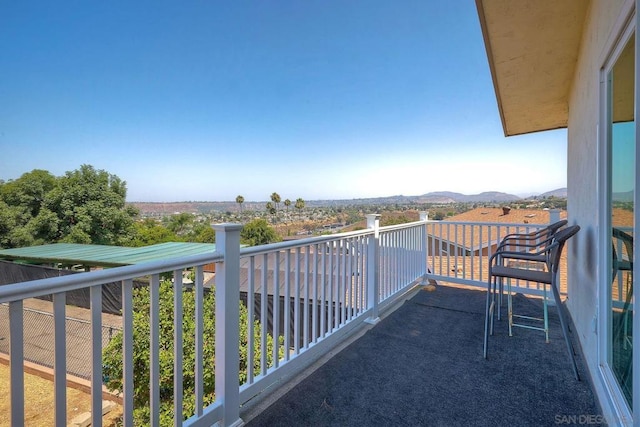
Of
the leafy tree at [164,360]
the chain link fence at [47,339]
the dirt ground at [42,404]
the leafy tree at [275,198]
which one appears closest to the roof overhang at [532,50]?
the leafy tree at [164,360]

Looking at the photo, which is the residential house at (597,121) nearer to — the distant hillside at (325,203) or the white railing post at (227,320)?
the white railing post at (227,320)

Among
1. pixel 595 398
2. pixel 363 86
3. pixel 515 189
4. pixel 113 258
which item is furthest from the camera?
pixel 515 189

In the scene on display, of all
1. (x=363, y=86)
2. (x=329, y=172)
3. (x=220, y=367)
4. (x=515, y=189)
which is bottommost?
(x=220, y=367)

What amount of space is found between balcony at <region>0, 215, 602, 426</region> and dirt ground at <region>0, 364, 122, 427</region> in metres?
4.85

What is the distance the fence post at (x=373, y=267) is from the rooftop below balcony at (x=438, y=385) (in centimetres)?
23

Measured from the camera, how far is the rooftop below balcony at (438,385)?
5.59 feet

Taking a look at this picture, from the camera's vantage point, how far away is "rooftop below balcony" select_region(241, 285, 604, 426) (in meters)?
1.70

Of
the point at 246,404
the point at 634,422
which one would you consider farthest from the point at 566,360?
the point at 246,404

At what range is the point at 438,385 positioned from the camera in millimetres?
2023

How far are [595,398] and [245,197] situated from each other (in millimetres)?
31212

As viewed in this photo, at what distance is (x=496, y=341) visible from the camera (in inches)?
106

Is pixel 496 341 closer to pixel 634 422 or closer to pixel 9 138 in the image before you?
pixel 634 422

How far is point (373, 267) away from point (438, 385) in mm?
1254

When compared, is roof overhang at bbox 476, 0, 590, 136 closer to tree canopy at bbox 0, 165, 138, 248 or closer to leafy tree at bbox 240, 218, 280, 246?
leafy tree at bbox 240, 218, 280, 246
